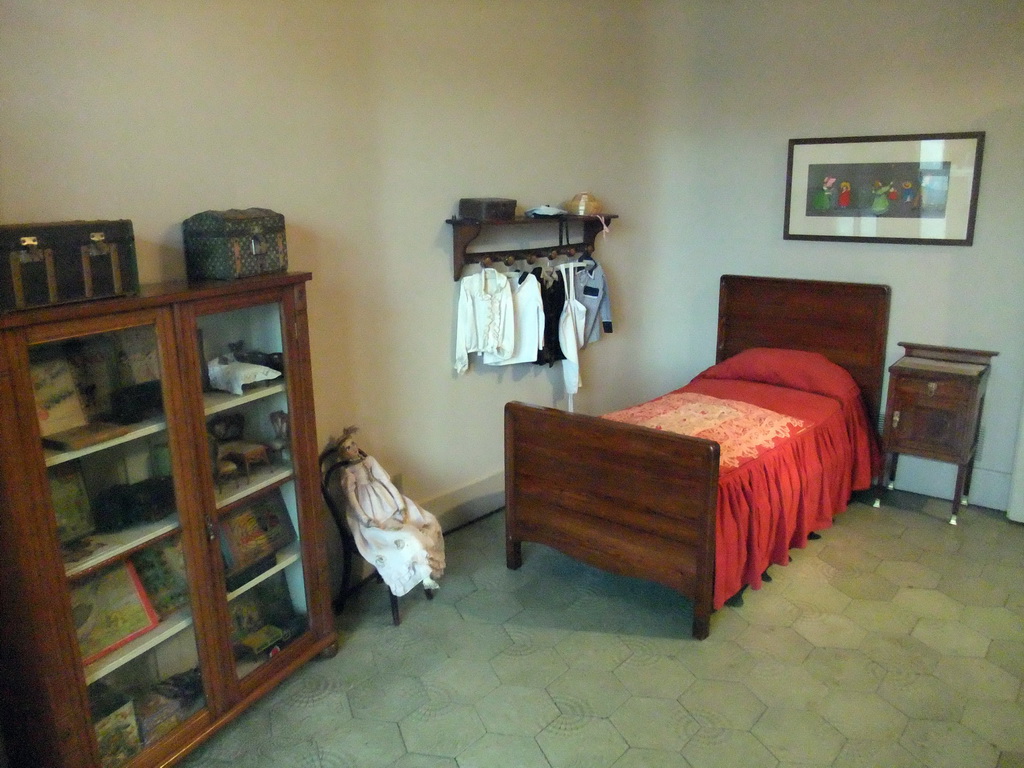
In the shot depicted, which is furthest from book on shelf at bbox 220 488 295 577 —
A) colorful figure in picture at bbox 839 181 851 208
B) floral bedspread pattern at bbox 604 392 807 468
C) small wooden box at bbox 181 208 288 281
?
colorful figure in picture at bbox 839 181 851 208

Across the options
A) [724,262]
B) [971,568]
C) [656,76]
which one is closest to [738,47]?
[656,76]

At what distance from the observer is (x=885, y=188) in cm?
383

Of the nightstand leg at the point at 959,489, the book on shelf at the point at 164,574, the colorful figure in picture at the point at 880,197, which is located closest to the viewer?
the book on shelf at the point at 164,574

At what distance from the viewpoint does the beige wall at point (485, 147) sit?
2.18 metres

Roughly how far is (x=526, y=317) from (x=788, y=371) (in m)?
1.43

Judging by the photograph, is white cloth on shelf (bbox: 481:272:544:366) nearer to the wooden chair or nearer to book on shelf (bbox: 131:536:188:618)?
the wooden chair

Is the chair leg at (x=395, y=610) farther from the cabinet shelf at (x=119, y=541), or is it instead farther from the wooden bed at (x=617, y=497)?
the cabinet shelf at (x=119, y=541)

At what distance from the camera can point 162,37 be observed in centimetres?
223

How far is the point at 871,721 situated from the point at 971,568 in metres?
1.26

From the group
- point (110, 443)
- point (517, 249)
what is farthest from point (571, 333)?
point (110, 443)

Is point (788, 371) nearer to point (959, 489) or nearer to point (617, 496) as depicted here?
point (959, 489)

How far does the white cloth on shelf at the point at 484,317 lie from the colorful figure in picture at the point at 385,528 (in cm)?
82

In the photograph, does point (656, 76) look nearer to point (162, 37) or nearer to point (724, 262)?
point (724, 262)

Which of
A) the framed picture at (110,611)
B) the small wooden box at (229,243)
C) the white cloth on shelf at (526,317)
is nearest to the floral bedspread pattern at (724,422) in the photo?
the white cloth on shelf at (526,317)
